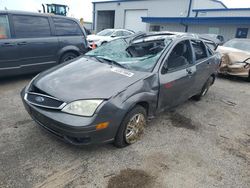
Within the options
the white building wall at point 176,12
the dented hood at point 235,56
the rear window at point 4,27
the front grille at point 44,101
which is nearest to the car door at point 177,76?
the front grille at point 44,101

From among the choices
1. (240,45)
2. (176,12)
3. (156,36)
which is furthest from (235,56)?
(176,12)

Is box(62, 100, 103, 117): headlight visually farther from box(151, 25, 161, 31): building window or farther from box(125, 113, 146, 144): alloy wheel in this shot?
box(151, 25, 161, 31): building window

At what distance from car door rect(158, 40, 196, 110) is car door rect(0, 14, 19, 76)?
379cm

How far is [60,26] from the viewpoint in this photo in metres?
6.12

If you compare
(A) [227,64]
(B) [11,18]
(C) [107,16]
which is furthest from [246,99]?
(C) [107,16]

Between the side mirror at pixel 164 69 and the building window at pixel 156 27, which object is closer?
the side mirror at pixel 164 69

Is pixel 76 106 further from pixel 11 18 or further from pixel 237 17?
pixel 237 17

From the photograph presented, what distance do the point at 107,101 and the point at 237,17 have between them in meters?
19.1

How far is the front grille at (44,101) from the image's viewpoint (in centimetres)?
256

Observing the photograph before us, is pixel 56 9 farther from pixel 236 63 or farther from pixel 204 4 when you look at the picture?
pixel 236 63

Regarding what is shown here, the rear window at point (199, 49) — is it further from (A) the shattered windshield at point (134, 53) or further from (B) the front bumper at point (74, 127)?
(B) the front bumper at point (74, 127)

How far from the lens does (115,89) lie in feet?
8.80

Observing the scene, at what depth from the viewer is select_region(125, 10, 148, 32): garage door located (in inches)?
1026

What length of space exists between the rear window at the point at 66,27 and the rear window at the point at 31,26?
11.5 inches
